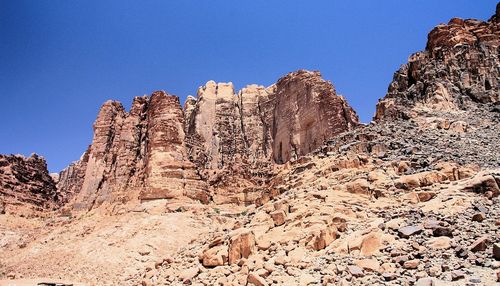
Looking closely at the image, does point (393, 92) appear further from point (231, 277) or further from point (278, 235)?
point (231, 277)

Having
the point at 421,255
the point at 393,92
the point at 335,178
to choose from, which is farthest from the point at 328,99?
the point at 421,255

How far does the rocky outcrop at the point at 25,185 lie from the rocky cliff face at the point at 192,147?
6.25m

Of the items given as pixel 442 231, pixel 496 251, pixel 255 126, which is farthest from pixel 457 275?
pixel 255 126

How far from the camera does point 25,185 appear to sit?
6306cm

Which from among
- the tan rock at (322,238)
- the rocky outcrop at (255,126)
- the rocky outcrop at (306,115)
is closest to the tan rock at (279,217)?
the tan rock at (322,238)

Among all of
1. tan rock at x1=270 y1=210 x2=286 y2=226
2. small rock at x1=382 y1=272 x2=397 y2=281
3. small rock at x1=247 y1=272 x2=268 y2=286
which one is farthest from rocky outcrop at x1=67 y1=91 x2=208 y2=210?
small rock at x1=382 y1=272 x2=397 y2=281

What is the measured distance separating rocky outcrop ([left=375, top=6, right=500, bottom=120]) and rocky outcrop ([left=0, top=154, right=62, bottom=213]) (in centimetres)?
5019

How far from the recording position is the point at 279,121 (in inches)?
2709

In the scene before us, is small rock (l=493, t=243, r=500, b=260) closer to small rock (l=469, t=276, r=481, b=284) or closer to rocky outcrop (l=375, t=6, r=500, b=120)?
small rock (l=469, t=276, r=481, b=284)

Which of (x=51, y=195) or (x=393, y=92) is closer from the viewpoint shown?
(x=393, y=92)

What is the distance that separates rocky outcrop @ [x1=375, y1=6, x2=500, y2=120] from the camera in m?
28.2

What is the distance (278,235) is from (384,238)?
13.8 feet

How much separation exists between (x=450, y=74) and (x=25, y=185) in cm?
5900

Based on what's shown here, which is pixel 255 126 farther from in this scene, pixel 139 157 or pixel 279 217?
pixel 279 217
